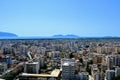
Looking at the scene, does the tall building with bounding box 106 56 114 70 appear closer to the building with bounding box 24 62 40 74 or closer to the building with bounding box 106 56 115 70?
the building with bounding box 106 56 115 70

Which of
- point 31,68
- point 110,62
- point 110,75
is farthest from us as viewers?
point 110,62

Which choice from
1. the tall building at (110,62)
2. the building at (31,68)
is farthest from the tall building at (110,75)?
the building at (31,68)

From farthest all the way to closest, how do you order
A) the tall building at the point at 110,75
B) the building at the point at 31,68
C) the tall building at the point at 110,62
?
the tall building at the point at 110,62
the building at the point at 31,68
the tall building at the point at 110,75

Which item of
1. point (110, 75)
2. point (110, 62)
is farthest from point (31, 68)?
point (110, 62)

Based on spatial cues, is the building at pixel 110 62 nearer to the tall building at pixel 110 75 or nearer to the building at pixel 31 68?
the tall building at pixel 110 75

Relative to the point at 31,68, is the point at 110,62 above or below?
above

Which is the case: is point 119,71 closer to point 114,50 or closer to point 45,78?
point 45,78

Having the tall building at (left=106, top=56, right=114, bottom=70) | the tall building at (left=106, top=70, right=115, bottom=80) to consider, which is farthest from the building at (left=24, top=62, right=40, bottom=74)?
the tall building at (left=106, top=56, right=114, bottom=70)

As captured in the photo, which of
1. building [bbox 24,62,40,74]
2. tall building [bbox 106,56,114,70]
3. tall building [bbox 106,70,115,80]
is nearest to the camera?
tall building [bbox 106,70,115,80]

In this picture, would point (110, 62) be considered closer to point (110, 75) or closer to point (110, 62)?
point (110, 62)

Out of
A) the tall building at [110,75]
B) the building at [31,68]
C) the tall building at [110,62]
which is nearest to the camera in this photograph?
the tall building at [110,75]

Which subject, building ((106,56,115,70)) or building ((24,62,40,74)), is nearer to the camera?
building ((24,62,40,74))
